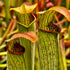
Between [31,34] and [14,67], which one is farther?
[14,67]

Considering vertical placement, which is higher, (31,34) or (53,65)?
(31,34)

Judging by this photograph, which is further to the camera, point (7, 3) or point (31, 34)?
point (7, 3)

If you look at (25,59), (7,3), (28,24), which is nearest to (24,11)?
(28,24)

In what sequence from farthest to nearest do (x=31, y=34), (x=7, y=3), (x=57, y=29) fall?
(x=7, y=3)
(x=57, y=29)
(x=31, y=34)

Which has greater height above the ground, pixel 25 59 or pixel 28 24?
pixel 28 24

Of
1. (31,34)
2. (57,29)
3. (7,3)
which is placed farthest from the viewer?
(7,3)

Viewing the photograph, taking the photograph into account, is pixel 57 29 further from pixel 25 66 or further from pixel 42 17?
pixel 25 66

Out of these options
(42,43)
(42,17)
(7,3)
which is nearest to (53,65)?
(42,43)

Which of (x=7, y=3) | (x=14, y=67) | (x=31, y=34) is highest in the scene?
(x=7, y=3)

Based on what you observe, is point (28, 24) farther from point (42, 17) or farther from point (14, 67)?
point (14, 67)
